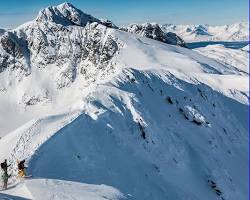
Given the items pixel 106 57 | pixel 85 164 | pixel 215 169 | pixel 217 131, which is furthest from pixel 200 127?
pixel 106 57

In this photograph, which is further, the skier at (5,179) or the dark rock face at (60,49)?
the dark rock face at (60,49)

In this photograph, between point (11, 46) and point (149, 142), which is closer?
point (149, 142)

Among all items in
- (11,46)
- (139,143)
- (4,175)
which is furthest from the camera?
(11,46)

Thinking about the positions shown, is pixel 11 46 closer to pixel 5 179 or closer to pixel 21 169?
pixel 21 169

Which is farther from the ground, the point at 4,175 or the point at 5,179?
the point at 4,175

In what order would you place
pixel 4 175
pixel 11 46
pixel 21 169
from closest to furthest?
pixel 4 175
pixel 21 169
pixel 11 46

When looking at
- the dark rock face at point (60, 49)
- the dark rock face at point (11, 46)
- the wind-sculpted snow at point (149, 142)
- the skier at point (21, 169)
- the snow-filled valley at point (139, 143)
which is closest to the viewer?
the skier at point (21, 169)

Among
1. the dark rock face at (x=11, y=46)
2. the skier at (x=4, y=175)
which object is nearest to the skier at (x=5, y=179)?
the skier at (x=4, y=175)

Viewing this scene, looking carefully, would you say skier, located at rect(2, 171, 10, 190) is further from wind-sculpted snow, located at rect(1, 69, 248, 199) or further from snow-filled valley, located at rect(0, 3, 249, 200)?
wind-sculpted snow, located at rect(1, 69, 248, 199)

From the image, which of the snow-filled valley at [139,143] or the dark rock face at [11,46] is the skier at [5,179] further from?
the dark rock face at [11,46]

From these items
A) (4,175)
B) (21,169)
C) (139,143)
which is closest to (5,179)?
(4,175)

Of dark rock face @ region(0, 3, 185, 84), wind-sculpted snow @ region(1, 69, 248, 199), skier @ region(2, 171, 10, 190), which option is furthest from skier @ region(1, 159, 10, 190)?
dark rock face @ region(0, 3, 185, 84)

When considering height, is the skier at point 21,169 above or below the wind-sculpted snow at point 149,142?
Result: above

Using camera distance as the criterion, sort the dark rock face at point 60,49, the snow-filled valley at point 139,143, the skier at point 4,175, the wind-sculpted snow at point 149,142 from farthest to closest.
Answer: the dark rock face at point 60,49
the wind-sculpted snow at point 149,142
the snow-filled valley at point 139,143
the skier at point 4,175
